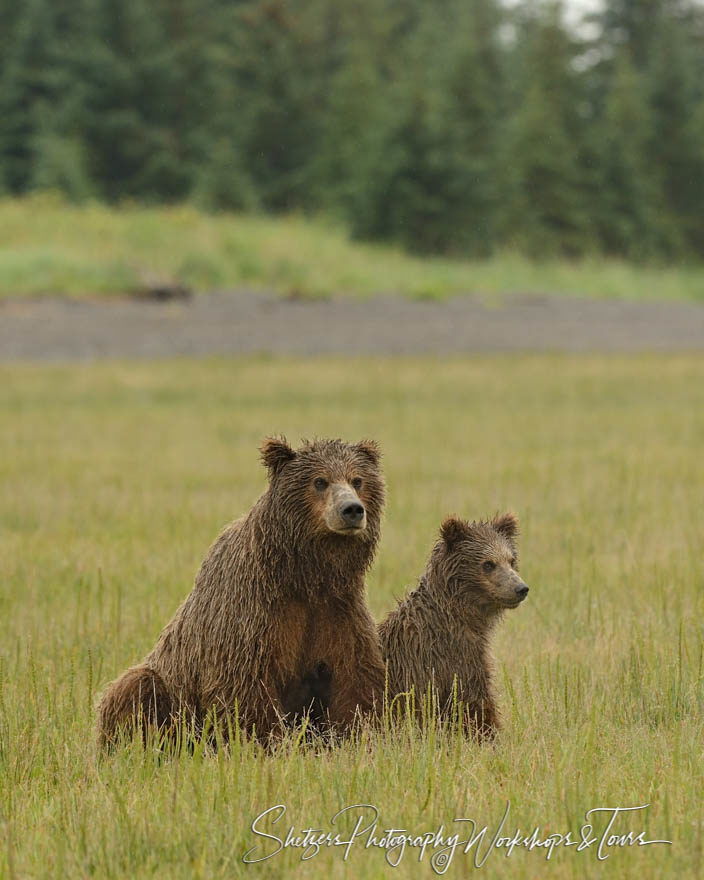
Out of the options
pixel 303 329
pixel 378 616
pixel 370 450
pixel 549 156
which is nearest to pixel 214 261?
pixel 303 329

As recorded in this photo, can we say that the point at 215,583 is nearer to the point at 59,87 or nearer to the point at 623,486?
the point at 623,486

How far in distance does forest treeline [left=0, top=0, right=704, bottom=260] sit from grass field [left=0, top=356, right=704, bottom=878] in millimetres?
25423

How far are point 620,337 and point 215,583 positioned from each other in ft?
74.8

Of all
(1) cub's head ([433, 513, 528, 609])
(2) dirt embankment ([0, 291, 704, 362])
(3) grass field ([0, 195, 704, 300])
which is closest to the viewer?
(1) cub's head ([433, 513, 528, 609])

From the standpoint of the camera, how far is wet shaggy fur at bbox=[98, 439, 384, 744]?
14.8ft

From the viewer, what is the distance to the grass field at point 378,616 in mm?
3719

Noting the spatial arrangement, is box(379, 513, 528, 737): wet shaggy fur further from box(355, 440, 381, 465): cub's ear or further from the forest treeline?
the forest treeline

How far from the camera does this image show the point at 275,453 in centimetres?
457

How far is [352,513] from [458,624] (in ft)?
3.01

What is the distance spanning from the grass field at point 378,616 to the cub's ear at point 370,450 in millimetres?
979

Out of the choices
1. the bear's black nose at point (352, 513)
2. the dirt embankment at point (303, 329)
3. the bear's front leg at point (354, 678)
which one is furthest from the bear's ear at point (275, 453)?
the dirt embankment at point (303, 329)

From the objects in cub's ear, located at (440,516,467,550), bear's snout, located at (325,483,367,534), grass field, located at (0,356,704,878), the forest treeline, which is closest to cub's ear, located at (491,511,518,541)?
cub's ear, located at (440,516,467,550)

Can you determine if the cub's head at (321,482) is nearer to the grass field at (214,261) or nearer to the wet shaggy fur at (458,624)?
→ the wet shaggy fur at (458,624)

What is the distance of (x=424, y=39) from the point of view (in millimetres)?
54531
